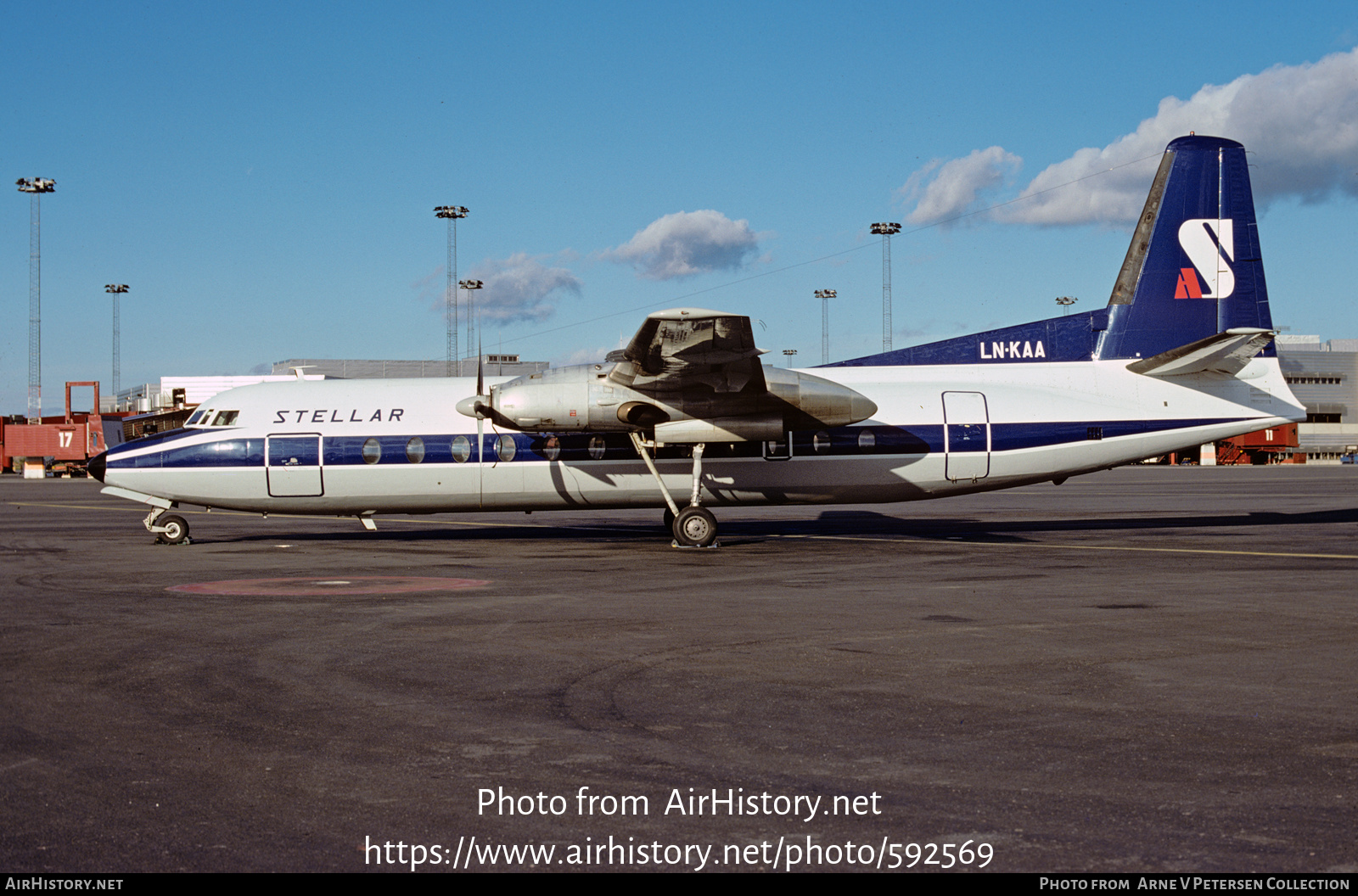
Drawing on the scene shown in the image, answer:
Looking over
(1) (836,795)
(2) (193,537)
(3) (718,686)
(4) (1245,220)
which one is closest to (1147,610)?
(3) (718,686)

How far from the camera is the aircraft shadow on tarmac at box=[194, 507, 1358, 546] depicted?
2284cm

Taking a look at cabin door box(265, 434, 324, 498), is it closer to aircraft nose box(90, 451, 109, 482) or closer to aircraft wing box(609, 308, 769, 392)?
aircraft nose box(90, 451, 109, 482)

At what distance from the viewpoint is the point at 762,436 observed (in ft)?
65.2

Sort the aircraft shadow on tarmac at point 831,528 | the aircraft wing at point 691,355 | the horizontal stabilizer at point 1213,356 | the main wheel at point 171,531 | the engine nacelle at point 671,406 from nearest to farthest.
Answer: the aircraft wing at point 691,355 < the engine nacelle at point 671,406 < the horizontal stabilizer at point 1213,356 < the main wheel at point 171,531 < the aircraft shadow on tarmac at point 831,528

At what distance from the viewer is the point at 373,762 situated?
597cm

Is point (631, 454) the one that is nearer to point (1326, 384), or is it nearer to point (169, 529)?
point (169, 529)

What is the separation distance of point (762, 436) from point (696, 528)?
6.95 ft

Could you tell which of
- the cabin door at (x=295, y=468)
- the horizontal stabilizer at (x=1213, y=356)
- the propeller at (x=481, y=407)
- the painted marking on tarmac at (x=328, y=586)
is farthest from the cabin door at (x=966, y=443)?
the cabin door at (x=295, y=468)

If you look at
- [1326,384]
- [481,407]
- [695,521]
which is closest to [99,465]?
[481,407]

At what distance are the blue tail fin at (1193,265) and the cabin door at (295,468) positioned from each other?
599 inches

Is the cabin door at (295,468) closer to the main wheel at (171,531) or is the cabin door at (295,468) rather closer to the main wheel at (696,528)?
the main wheel at (171,531)

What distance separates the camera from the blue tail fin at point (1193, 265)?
21891 millimetres
